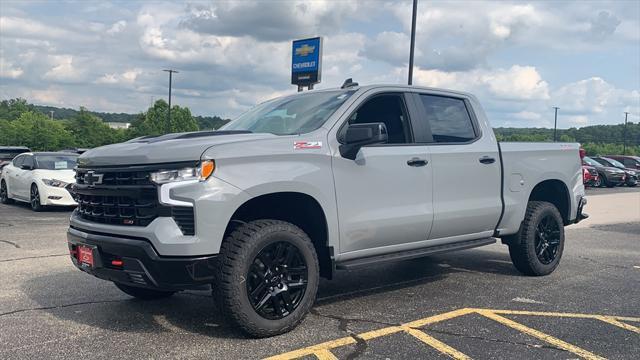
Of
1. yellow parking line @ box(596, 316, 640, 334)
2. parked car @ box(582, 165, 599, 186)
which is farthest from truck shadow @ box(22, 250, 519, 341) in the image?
parked car @ box(582, 165, 599, 186)

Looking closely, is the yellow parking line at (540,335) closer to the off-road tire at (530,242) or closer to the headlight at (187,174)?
the off-road tire at (530,242)

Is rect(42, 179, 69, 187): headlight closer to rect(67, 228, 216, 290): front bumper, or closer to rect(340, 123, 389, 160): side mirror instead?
rect(67, 228, 216, 290): front bumper

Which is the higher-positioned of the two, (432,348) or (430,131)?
(430,131)

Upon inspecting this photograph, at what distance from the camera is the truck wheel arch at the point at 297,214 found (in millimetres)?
4441

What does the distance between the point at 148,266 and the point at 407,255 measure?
7.57 feet

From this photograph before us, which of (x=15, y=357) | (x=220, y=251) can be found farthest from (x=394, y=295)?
(x=15, y=357)

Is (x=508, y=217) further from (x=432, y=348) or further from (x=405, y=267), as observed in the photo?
(x=432, y=348)

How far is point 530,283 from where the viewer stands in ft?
20.9

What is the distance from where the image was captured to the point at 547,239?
6770 mm

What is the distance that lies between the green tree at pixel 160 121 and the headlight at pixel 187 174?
270ft

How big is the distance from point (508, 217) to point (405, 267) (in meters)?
1.52

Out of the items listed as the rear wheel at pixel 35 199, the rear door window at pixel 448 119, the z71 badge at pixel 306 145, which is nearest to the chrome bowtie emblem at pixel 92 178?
the z71 badge at pixel 306 145

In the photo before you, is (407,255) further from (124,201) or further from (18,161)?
(18,161)

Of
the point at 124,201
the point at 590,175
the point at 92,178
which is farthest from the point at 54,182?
the point at 590,175
